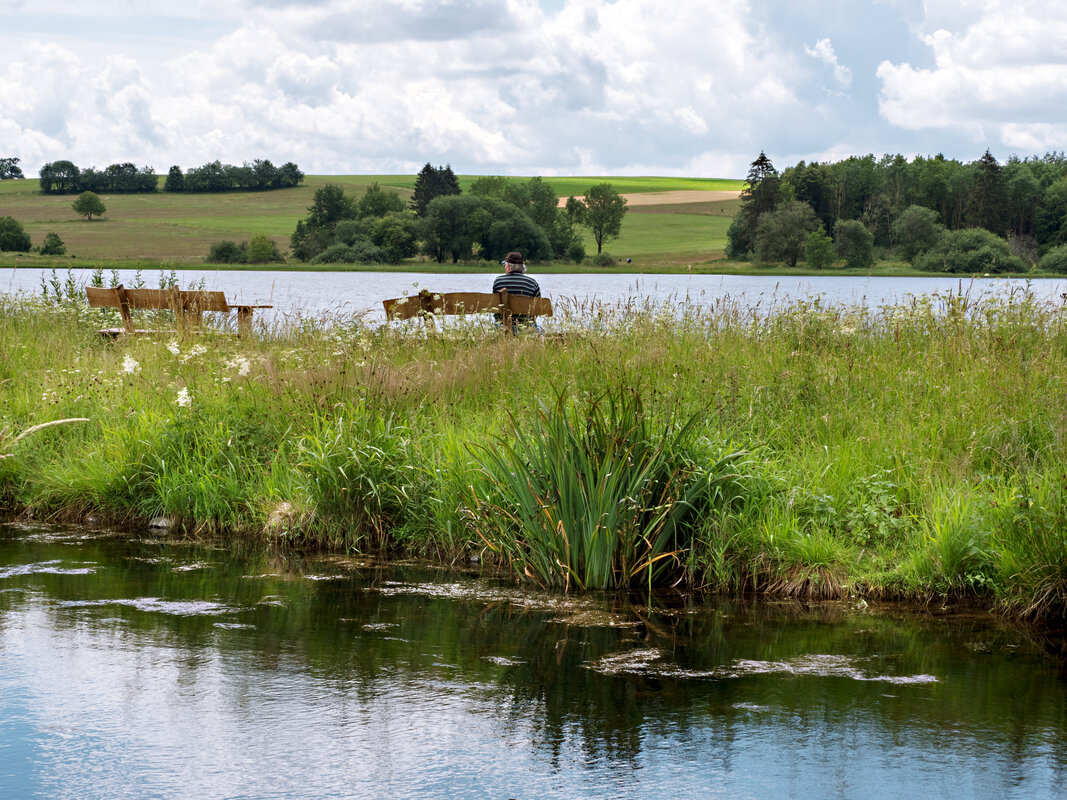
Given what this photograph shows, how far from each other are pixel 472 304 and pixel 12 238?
87993 millimetres

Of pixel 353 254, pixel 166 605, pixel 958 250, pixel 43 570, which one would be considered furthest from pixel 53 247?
pixel 166 605

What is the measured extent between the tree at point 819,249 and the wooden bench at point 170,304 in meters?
88.0

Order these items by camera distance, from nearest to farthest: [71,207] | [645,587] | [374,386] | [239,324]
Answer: [645,587] → [374,386] → [239,324] → [71,207]

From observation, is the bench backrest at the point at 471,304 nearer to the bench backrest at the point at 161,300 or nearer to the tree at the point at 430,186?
the bench backrest at the point at 161,300

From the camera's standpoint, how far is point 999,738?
423cm

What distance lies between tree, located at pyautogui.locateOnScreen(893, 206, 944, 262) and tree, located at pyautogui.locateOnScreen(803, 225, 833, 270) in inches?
276

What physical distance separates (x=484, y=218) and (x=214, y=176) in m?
68.2

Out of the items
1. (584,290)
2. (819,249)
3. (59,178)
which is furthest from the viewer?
(59,178)

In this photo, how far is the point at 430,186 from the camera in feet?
387

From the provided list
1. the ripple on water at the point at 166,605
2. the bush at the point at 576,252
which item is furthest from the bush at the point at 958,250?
the ripple on water at the point at 166,605

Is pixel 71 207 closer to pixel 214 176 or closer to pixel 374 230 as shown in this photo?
pixel 214 176

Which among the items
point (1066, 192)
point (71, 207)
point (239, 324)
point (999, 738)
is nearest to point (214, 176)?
point (71, 207)

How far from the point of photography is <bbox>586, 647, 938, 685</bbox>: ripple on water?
16.4 feet

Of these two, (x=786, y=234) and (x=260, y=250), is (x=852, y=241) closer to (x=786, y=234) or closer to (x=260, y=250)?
(x=786, y=234)
